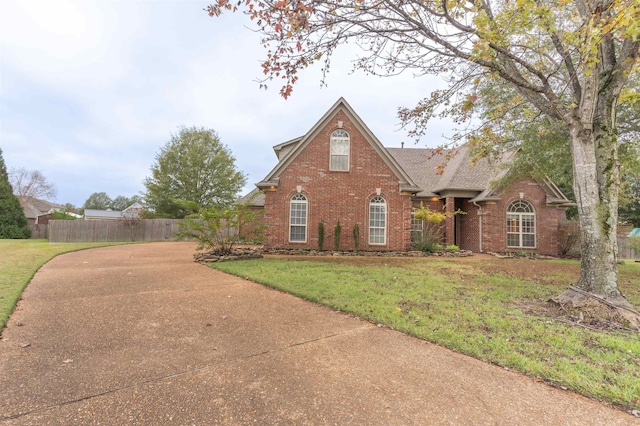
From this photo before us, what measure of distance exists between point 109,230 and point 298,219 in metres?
16.0

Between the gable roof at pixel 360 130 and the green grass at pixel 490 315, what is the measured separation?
5563mm

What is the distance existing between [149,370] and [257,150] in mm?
39041

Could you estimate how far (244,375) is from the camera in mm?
2744

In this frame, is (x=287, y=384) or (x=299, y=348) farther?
(x=299, y=348)

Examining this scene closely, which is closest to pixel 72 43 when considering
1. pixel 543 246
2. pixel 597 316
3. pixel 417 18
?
pixel 417 18

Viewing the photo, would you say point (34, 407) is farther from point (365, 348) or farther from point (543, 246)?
point (543, 246)

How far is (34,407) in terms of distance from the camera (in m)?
2.23

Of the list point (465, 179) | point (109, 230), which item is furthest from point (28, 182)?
point (465, 179)

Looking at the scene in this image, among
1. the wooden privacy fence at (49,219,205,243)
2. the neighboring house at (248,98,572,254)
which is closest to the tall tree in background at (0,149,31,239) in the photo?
the wooden privacy fence at (49,219,205,243)

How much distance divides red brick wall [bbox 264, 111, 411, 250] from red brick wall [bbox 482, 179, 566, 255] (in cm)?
448

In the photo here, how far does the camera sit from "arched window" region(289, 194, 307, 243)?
13.7m

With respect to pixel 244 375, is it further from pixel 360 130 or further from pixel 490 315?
pixel 360 130

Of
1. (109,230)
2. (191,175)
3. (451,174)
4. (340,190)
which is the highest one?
(191,175)

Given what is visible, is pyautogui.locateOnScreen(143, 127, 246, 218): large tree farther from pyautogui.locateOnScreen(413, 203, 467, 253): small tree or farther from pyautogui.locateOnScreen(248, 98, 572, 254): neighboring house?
pyautogui.locateOnScreen(413, 203, 467, 253): small tree
